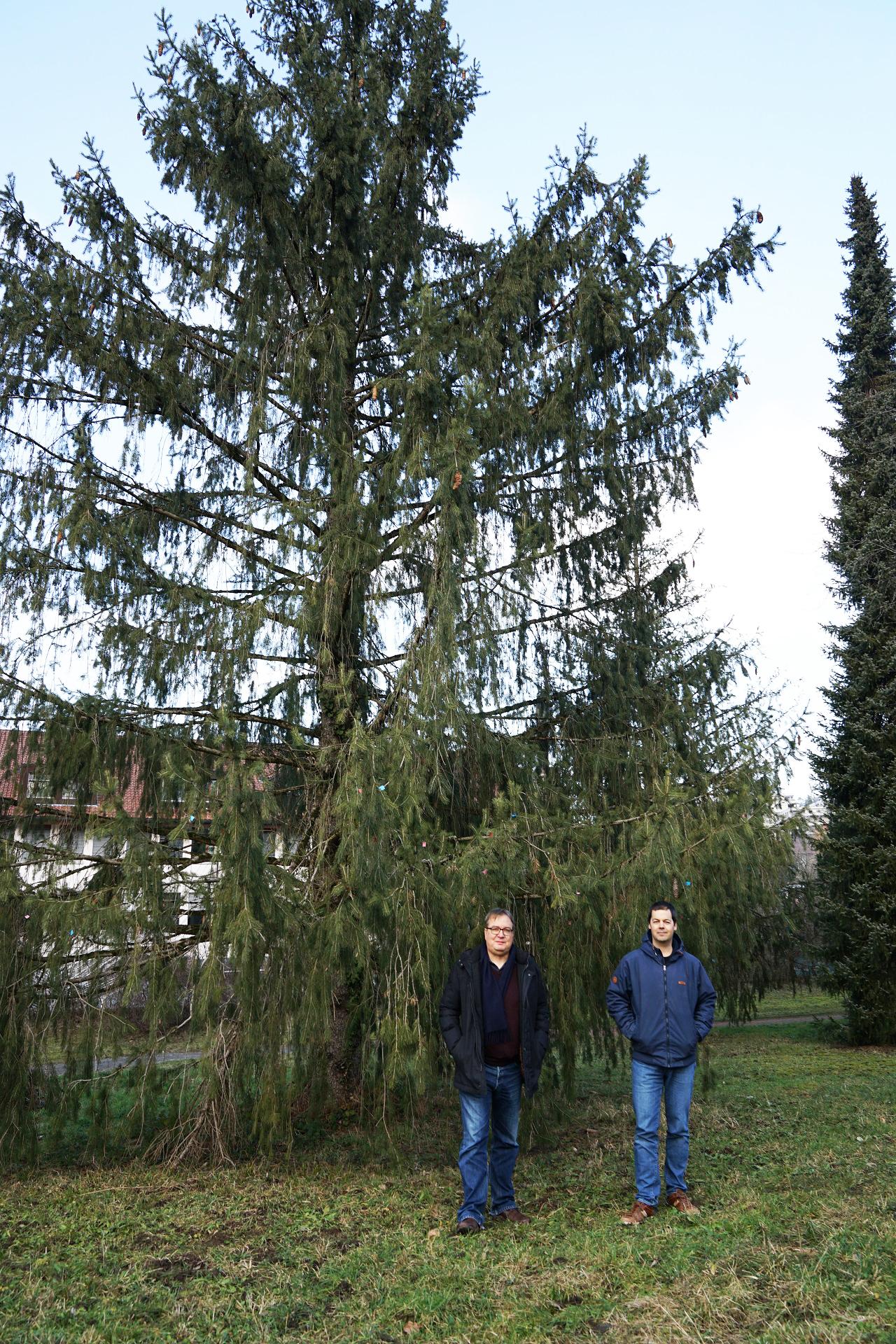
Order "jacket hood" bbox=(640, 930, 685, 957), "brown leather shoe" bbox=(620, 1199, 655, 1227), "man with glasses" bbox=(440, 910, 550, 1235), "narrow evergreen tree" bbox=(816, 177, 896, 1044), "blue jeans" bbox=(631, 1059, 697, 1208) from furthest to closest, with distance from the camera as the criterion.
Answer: "narrow evergreen tree" bbox=(816, 177, 896, 1044) < "jacket hood" bbox=(640, 930, 685, 957) < "man with glasses" bbox=(440, 910, 550, 1235) < "blue jeans" bbox=(631, 1059, 697, 1208) < "brown leather shoe" bbox=(620, 1199, 655, 1227)

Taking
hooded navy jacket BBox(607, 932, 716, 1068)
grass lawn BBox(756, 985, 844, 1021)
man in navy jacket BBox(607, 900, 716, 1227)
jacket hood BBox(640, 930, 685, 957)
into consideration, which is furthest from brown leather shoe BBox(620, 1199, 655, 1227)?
grass lawn BBox(756, 985, 844, 1021)

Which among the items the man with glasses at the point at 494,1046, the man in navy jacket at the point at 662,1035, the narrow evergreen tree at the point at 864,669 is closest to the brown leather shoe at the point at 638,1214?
the man in navy jacket at the point at 662,1035

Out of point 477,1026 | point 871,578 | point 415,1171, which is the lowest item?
point 415,1171

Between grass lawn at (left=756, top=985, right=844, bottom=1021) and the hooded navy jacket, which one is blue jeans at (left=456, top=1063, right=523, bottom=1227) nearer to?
the hooded navy jacket

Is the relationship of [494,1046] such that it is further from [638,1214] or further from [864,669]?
[864,669]

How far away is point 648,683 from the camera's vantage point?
7688mm

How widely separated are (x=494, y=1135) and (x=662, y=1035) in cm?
101

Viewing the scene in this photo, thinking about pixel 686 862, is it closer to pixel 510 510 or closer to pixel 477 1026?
pixel 477 1026

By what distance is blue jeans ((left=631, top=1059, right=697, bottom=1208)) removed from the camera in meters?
4.62

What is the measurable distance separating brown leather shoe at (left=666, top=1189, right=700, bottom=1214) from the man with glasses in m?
0.73

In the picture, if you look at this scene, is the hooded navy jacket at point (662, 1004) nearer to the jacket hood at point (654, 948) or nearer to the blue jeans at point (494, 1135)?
the jacket hood at point (654, 948)

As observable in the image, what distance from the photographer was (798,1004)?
61.2 feet

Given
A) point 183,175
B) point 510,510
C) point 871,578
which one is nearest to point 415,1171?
point 510,510

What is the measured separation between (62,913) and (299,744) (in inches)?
64.3
